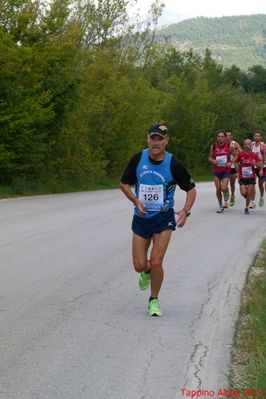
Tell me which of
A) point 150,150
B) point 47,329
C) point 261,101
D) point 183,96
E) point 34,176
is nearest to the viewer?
point 47,329

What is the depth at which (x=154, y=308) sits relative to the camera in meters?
7.77

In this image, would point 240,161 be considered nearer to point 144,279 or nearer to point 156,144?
point 144,279

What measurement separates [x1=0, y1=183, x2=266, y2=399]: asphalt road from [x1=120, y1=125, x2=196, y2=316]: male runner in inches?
19.0

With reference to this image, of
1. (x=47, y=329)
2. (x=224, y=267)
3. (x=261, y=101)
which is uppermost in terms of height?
(x=47, y=329)

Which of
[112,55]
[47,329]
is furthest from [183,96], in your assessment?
[47,329]

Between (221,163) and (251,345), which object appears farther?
(221,163)

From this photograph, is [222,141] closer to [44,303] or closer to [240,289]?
[240,289]

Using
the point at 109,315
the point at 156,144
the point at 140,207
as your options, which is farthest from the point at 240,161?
the point at 109,315

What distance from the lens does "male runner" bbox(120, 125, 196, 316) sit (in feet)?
25.5

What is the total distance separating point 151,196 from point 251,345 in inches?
77.9

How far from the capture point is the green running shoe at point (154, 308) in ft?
25.4

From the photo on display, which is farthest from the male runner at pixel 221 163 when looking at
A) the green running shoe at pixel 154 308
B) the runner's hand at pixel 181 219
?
the green running shoe at pixel 154 308

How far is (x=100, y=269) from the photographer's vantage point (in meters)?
10.5

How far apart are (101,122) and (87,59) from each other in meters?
2.98
